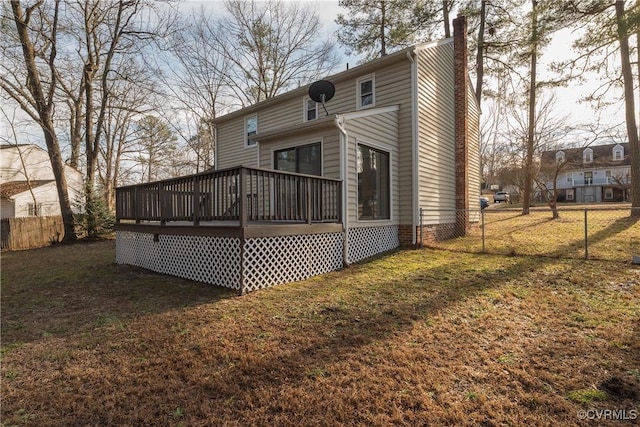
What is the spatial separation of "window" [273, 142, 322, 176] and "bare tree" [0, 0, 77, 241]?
11320mm

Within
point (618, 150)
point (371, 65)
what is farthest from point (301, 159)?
point (618, 150)

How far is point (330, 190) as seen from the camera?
7.16 m

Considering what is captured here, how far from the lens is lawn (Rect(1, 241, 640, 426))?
7.77 ft

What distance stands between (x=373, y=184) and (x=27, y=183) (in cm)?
2372

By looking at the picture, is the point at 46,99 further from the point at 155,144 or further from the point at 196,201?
the point at 196,201

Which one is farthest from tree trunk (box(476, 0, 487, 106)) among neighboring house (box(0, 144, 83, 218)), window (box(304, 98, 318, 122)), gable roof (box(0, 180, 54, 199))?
gable roof (box(0, 180, 54, 199))

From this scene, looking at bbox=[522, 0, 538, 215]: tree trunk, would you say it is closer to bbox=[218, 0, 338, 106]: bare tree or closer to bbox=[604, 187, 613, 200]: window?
bbox=[218, 0, 338, 106]: bare tree

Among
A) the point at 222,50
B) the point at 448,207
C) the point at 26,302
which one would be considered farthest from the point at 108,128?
the point at 448,207

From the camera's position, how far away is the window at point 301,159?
26.5 feet

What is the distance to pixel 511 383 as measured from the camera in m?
2.69

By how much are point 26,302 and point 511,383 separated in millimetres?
6886

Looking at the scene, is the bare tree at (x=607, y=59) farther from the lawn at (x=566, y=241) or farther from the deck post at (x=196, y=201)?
the deck post at (x=196, y=201)

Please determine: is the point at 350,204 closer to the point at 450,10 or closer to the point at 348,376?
the point at 348,376

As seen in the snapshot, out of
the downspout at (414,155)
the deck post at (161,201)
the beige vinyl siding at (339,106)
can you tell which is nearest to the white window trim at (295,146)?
the beige vinyl siding at (339,106)
